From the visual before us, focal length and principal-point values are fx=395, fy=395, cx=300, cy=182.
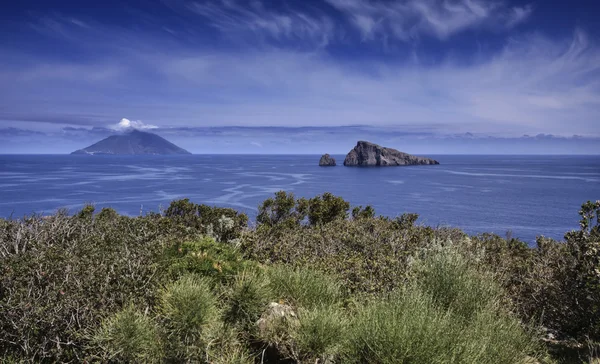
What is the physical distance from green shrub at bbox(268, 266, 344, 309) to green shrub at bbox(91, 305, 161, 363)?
2.39 meters

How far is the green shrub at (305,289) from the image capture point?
7.31 meters

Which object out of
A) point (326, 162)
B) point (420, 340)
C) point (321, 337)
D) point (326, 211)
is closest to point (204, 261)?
point (321, 337)

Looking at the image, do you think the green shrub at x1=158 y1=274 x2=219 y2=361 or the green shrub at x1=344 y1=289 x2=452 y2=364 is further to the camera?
the green shrub at x1=158 y1=274 x2=219 y2=361

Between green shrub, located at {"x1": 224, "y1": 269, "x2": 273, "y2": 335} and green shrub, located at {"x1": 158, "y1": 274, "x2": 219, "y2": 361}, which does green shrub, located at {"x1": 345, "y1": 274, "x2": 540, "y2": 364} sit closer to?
green shrub, located at {"x1": 224, "y1": 269, "x2": 273, "y2": 335}

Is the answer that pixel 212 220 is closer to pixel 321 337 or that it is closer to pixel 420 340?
pixel 321 337

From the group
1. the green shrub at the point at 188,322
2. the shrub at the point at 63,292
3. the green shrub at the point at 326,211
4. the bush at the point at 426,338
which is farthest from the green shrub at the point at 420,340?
the green shrub at the point at 326,211

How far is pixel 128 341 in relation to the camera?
5711 mm

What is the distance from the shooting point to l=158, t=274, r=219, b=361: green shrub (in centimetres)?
587

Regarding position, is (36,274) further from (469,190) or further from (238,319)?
(469,190)

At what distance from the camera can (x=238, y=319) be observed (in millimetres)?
6746

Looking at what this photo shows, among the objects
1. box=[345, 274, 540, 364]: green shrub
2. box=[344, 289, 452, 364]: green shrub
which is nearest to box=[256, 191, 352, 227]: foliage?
box=[345, 274, 540, 364]: green shrub

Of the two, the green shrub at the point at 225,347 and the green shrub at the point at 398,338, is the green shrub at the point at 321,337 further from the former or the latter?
the green shrub at the point at 225,347

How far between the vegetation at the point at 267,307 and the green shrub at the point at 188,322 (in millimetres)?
20

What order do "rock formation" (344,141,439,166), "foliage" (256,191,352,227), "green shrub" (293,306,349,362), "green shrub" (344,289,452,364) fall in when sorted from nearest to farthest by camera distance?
"green shrub" (344,289,452,364) → "green shrub" (293,306,349,362) → "foliage" (256,191,352,227) → "rock formation" (344,141,439,166)
